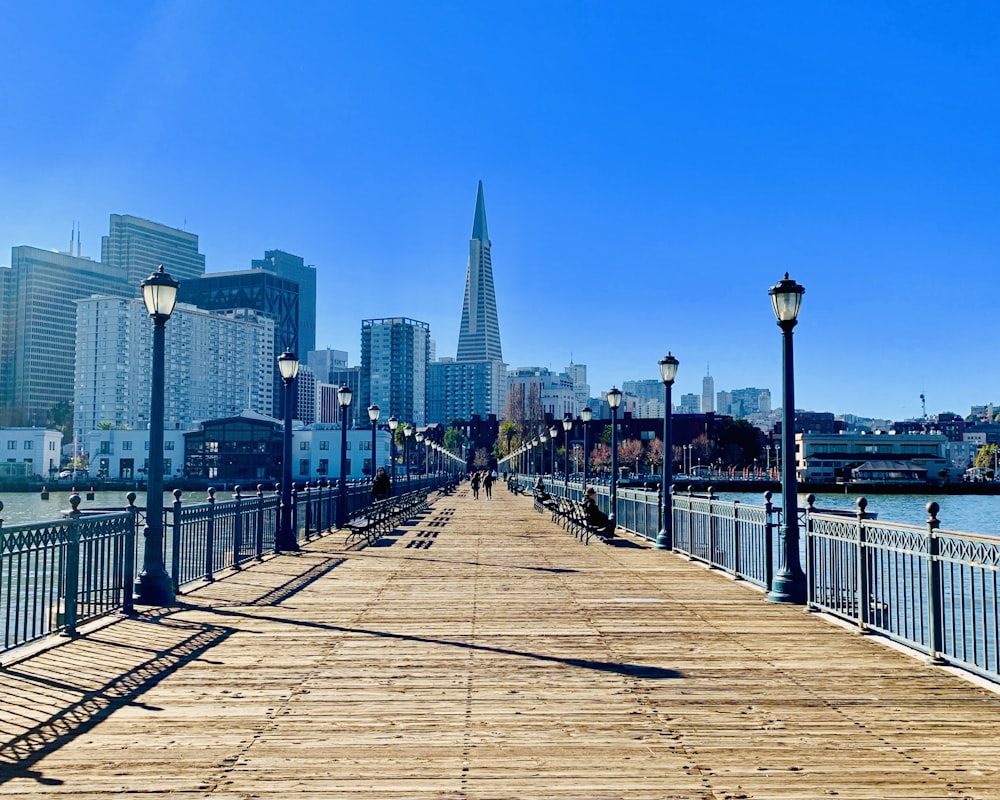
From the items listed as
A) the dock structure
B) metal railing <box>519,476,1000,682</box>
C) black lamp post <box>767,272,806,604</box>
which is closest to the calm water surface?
metal railing <box>519,476,1000,682</box>

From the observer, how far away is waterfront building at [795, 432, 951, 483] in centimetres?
14688

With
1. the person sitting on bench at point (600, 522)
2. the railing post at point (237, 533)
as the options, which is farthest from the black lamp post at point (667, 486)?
the railing post at point (237, 533)

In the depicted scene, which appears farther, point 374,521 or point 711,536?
point 374,521

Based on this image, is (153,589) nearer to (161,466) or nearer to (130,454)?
(161,466)

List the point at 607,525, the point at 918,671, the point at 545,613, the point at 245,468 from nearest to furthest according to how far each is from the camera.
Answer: the point at 918,671, the point at 545,613, the point at 607,525, the point at 245,468

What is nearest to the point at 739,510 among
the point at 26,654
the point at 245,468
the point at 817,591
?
the point at 817,591

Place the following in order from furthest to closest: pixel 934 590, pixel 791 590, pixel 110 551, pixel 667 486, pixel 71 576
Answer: pixel 667 486 → pixel 791 590 → pixel 110 551 → pixel 71 576 → pixel 934 590

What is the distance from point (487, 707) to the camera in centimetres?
654

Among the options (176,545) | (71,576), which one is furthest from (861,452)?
(71,576)

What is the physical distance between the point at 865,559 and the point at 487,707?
500cm

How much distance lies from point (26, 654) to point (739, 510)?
403 inches

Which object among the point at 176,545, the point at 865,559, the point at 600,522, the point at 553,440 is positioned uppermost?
the point at 553,440

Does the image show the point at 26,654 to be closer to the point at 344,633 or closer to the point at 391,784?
the point at 344,633

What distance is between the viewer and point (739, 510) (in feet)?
46.8
